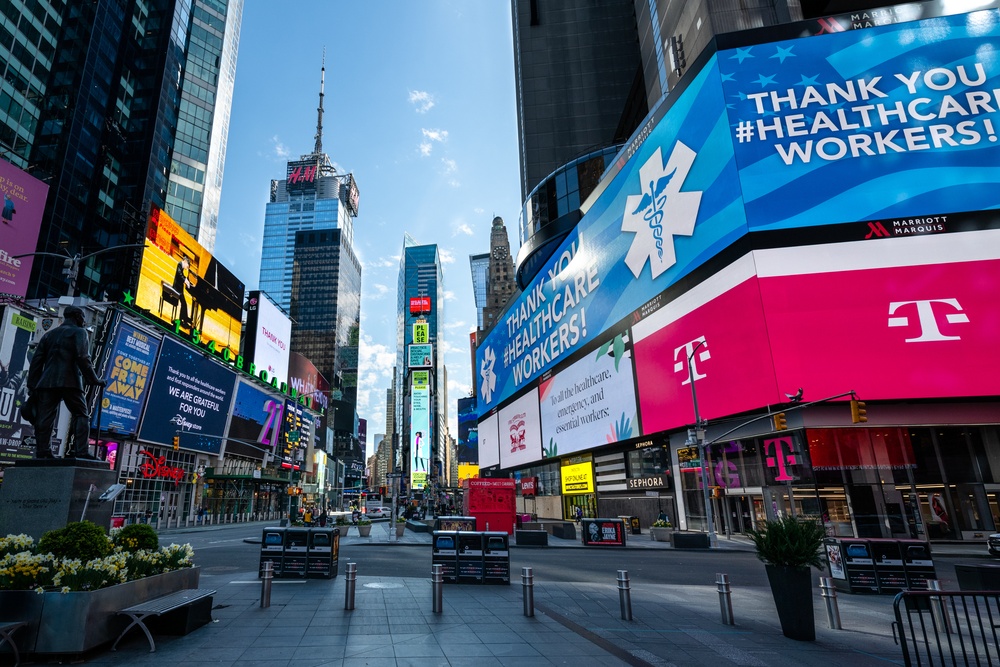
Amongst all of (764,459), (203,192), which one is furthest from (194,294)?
(764,459)

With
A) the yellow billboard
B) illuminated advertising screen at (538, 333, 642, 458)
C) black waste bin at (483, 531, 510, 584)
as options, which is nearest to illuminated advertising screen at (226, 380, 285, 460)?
illuminated advertising screen at (538, 333, 642, 458)

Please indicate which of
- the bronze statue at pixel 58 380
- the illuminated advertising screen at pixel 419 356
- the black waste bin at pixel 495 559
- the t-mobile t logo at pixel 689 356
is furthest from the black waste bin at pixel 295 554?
the illuminated advertising screen at pixel 419 356

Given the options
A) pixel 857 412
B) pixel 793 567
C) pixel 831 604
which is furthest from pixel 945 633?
pixel 857 412

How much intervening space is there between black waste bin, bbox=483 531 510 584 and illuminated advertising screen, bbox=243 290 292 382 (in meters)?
72.5

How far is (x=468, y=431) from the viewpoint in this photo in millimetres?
138125

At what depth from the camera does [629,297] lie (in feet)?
134

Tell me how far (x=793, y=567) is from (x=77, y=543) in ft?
36.2

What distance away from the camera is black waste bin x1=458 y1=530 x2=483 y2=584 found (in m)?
14.1

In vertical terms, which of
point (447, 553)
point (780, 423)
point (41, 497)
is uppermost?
point (780, 423)

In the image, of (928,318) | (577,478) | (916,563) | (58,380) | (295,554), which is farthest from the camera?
(577,478)

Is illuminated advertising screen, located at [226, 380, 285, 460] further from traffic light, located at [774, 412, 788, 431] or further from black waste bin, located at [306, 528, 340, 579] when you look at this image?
traffic light, located at [774, 412, 788, 431]

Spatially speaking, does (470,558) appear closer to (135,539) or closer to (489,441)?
(135,539)

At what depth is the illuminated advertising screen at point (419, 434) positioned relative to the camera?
139 meters

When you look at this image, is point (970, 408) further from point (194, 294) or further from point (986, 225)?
point (194, 294)
